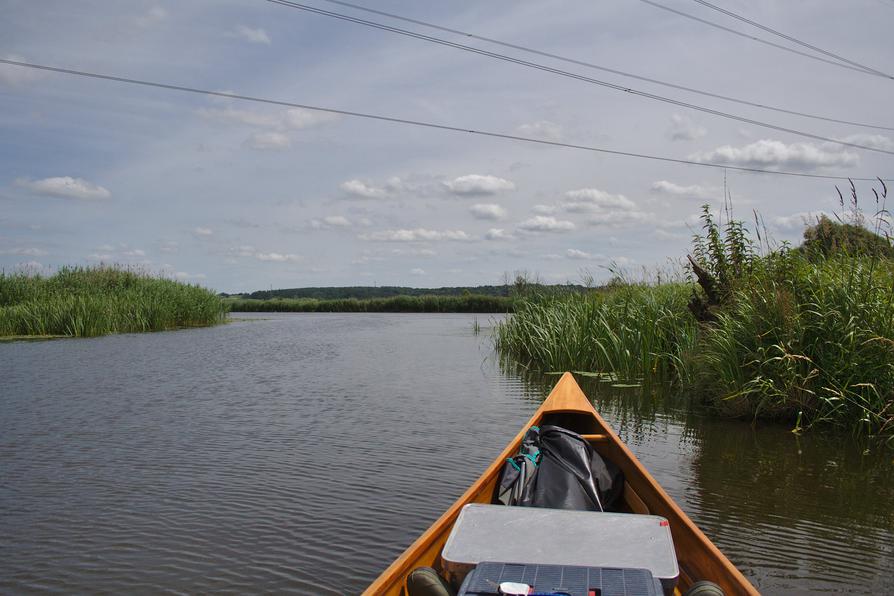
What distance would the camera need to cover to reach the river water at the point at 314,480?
4242 mm

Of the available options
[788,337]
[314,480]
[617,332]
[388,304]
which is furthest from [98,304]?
[388,304]

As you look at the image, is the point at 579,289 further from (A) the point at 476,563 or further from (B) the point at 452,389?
(A) the point at 476,563

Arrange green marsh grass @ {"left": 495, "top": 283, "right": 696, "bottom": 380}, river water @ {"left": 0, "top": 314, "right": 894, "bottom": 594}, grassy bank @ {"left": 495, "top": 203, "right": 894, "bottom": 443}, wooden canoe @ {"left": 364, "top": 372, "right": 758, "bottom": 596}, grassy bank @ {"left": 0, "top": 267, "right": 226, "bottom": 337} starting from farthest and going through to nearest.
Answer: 1. grassy bank @ {"left": 0, "top": 267, "right": 226, "bottom": 337}
2. green marsh grass @ {"left": 495, "top": 283, "right": 696, "bottom": 380}
3. grassy bank @ {"left": 495, "top": 203, "right": 894, "bottom": 443}
4. river water @ {"left": 0, "top": 314, "right": 894, "bottom": 594}
5. wooden canoe @ {"left": 364, "top": 372, "right": 758, "bottom": 596}

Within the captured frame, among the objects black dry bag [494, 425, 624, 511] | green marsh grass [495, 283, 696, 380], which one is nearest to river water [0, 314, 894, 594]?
black dry bag [494, 425, 624, 511]

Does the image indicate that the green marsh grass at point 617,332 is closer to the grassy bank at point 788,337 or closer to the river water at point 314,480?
the grassy bank at point 788,337

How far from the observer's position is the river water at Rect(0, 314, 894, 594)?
13.9 ft

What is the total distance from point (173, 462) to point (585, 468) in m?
4.44

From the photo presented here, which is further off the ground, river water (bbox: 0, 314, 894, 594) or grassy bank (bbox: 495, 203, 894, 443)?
grassy bank (bbox: 495, 203, 894, 443)

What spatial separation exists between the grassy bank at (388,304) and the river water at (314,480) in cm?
3496

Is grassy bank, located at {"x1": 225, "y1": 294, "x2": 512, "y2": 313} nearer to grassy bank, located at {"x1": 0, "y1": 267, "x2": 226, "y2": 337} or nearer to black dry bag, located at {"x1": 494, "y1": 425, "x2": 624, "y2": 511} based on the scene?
grassy bank, located at {"x1": 0, "y1": 267, "x2": 226, "y2": 337}

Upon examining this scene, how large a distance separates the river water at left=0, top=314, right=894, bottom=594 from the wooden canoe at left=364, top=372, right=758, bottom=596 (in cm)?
73

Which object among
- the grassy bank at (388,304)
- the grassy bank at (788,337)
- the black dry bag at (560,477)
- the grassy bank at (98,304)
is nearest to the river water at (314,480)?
the grassy bank at (788,337)

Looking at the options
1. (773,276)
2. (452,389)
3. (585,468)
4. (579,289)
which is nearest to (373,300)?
(579,289)

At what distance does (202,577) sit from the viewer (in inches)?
161
